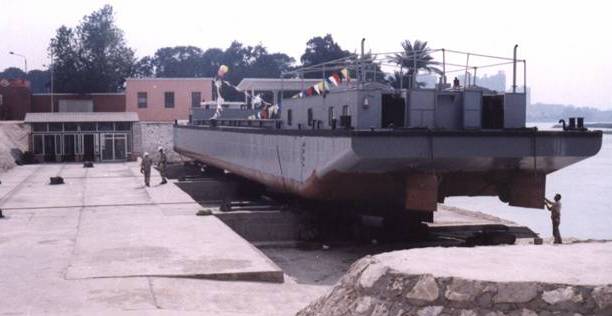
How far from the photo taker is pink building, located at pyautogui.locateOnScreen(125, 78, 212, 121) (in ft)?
191

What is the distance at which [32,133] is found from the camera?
143 feet

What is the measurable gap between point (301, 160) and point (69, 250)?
8.64m

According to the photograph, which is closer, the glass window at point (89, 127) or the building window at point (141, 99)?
the glass window at point (89, 127)

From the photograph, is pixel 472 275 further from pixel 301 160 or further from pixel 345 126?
pixel 301 160

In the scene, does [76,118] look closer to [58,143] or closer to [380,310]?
[58,143]

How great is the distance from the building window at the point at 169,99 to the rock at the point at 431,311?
54.9m

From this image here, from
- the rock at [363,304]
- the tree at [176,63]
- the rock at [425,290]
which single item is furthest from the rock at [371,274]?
the tree at [176,63]

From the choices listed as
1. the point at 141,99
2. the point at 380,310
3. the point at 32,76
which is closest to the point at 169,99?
the point at 141,99

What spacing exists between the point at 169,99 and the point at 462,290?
55078mm

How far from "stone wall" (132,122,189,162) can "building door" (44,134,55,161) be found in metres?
5.32

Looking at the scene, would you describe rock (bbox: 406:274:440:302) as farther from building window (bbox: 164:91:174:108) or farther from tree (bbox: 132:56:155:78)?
tree (bbox: 132:56:155:78)

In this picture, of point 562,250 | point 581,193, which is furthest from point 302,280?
A: point 581,193

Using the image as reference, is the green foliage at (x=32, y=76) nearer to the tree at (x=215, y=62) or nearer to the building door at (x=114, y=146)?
the tree at (x=215, y=62)

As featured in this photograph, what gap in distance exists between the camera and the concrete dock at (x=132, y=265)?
8.89 m
